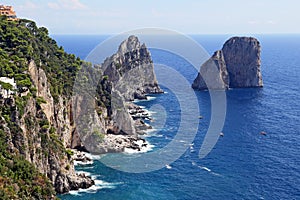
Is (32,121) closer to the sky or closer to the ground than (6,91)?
closer to the ground

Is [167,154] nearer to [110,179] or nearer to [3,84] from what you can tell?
[110,179]

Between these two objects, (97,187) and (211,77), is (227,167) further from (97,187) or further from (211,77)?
(211,77)

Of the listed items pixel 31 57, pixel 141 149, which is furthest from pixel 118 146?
pixel 31 57

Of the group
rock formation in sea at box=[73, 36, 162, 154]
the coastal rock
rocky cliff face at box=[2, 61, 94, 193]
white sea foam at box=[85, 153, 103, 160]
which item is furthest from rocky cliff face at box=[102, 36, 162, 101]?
rocky cliff face at box=[2, 61, 94, 193]

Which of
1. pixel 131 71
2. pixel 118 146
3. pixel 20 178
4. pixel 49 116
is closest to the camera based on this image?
pixel 20 178

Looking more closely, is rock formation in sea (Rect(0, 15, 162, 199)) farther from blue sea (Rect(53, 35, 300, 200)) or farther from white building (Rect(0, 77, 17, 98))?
blue sea (Rect(53, 35, 300, 200))

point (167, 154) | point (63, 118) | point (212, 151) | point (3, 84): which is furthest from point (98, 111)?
point (3, 84)

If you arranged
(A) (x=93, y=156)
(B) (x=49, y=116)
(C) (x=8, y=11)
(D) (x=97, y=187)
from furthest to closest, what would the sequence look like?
(C) (x=8, y=11) → (A) (x=93, y=156) → (B) (x=49, y=116) → (D) (x=97, y=187)

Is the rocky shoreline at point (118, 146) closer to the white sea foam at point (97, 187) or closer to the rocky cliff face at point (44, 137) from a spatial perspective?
the white sea foam at point (97, 187)
